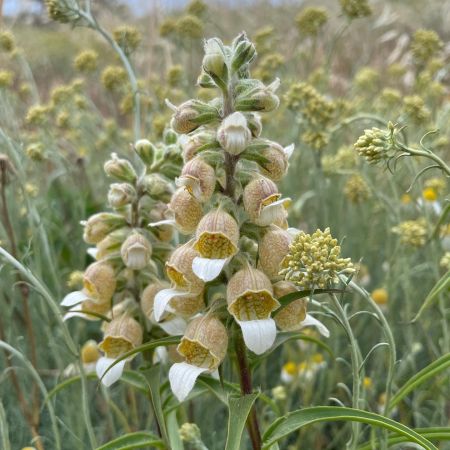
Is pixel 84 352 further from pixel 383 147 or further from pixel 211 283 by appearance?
pixel 383 147

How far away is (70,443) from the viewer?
2.44 meters

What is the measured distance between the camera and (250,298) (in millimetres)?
1365

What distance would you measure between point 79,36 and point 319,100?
7.47 metres

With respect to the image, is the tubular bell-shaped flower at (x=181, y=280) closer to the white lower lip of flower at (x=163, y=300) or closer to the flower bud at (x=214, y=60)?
the white lower lip of flower at (x=163, y=300)

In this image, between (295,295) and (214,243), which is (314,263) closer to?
(295,295)

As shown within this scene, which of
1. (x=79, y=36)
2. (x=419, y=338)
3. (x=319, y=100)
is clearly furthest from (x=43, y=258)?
(x=79, y=36)

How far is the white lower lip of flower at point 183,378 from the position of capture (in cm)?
134

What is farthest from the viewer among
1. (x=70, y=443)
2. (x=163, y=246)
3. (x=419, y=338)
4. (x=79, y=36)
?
(x=79, y=36)

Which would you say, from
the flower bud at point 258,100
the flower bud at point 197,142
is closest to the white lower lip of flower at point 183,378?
the flower bud at point 197,142

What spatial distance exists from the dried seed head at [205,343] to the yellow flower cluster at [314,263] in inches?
7.2

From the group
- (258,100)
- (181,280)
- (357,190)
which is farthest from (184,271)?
(357,190)

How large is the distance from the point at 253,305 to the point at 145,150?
57cm

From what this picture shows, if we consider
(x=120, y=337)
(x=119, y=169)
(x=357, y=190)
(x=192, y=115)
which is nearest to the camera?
(x=192, y=115)

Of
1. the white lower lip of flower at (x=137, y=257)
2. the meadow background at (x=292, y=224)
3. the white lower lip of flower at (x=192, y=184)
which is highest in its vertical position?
the white lower lip of flower at (x=192, y=184)
